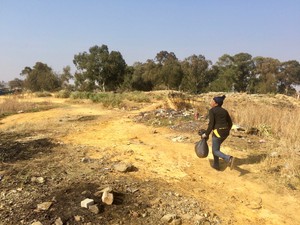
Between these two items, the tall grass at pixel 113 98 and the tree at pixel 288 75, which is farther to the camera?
the tree at pixel 288 75

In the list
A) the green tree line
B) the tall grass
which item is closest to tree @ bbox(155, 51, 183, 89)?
the green tree line

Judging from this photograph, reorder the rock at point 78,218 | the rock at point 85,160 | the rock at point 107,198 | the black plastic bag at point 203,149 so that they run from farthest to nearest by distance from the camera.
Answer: the rock at point 85,160, the black plastic bag at point 203,149, the rock at point 107,198, the rock at point 78,218

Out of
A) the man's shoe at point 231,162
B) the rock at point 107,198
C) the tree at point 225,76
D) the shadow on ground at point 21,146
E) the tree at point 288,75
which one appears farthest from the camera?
the tree at point 288,75

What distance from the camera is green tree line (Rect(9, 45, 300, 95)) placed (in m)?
36.2

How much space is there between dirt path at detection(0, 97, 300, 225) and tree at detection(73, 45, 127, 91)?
2675cm

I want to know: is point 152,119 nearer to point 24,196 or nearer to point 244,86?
point 24,196

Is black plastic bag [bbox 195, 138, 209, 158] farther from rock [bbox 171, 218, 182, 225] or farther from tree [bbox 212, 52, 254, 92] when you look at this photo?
tree [bbox 212, 52, 254, 92]

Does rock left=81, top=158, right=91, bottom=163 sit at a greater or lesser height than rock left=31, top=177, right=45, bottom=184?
lesser

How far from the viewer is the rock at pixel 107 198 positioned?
4391 mm

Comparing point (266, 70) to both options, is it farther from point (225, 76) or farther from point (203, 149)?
point (203, 149)

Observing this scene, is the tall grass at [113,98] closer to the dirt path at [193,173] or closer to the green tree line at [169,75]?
the dirt path at [193,173]

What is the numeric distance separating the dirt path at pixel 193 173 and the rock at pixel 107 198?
1123mm

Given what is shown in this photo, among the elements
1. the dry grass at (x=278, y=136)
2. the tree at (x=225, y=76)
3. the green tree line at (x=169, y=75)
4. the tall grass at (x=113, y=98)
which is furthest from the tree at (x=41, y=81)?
the dry grass at (x=278, y=136)

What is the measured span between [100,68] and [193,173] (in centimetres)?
3111
